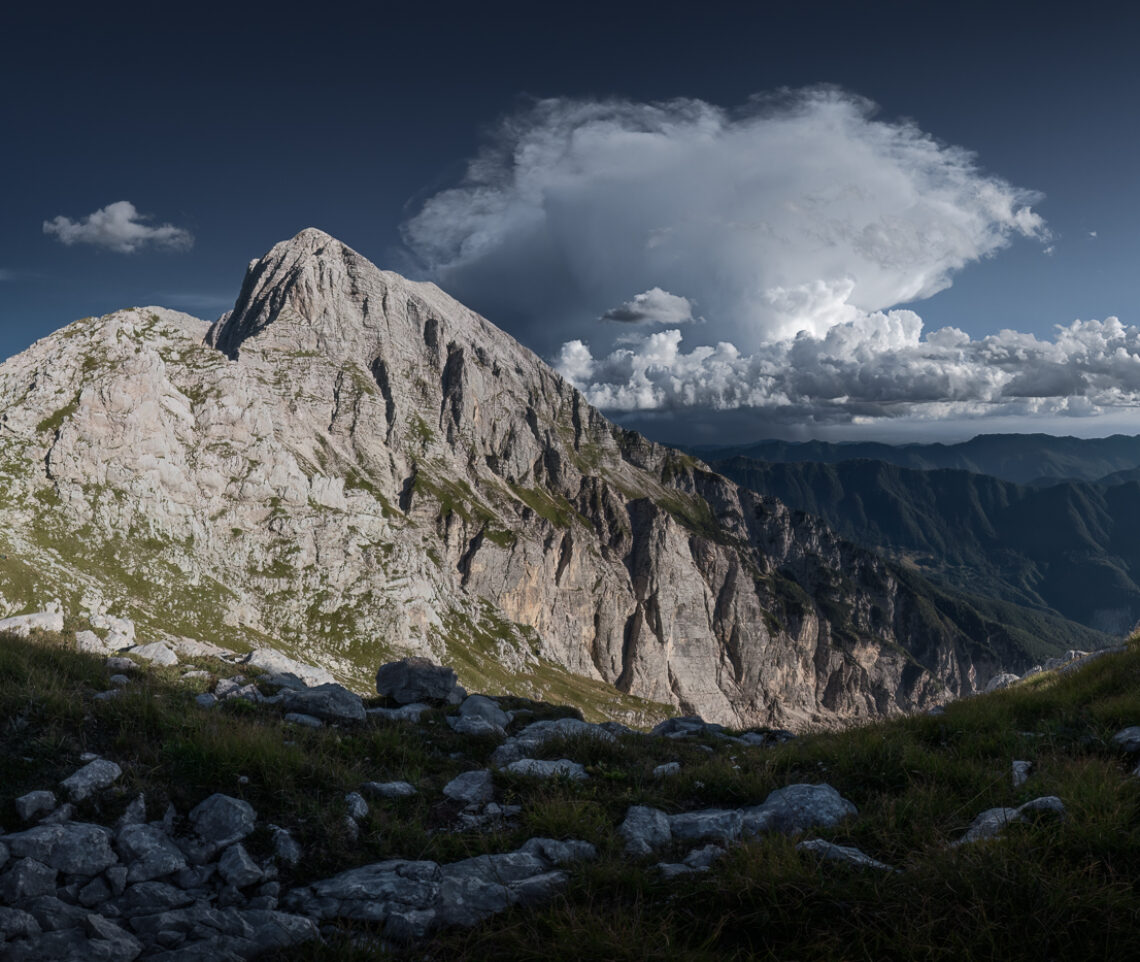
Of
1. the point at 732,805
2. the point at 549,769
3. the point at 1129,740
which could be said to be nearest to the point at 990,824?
the point at 732,805

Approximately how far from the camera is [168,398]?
124 metres

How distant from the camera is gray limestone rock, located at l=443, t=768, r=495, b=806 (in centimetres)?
887

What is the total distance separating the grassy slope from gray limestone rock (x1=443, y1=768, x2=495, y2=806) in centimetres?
24

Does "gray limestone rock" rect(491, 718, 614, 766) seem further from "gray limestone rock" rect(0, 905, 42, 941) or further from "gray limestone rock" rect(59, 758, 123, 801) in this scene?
"gray limestone rock" rect(0, 905, 42, 941)

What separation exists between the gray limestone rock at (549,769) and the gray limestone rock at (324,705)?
466 cm

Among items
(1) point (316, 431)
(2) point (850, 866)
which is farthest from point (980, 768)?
(1) point (316, 431)

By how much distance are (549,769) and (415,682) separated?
861 cm

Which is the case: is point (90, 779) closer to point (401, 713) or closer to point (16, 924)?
point (16, 924)

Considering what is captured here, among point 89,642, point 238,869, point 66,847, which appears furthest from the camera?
point 89,642

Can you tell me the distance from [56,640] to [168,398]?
132m

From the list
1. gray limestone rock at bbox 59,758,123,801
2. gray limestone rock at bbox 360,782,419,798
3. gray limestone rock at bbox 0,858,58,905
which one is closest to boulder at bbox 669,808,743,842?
gray limestone rock at bbox 360,782,419,798

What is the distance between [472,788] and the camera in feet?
30.0

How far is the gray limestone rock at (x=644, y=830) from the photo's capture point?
708cm

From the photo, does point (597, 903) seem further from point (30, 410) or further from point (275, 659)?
point (30, 410)
